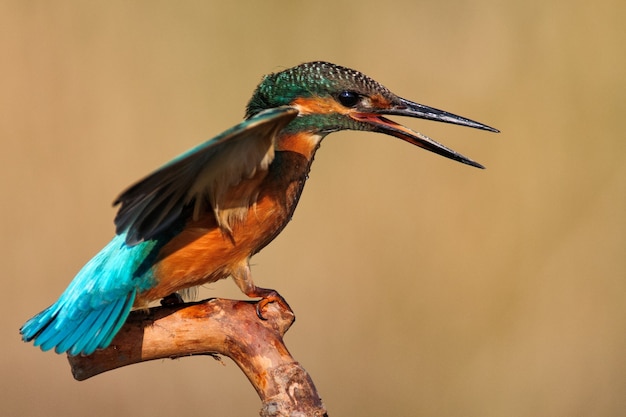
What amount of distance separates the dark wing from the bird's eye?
1.11 ft

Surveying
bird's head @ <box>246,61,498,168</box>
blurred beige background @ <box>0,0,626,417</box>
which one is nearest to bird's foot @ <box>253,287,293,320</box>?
bird's head @ <box>246,61,498,168</box>

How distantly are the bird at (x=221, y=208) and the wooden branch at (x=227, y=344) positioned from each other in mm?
48

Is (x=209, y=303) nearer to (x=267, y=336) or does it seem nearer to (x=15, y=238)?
(x=267, y=336)

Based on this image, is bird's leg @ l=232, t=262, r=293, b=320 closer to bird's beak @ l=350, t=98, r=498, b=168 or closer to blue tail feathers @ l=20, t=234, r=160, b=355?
blue tail feathers @ l=20, t=234, r=160, b=355

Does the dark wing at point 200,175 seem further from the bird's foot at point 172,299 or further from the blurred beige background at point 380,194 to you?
the blurred beige background at point 380,194

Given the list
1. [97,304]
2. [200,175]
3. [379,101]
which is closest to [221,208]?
[200,175]

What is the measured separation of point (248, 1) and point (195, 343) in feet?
5.65

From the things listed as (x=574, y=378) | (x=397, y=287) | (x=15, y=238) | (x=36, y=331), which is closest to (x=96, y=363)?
(x=36, y=331)

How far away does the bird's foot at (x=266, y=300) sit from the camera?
189 cm

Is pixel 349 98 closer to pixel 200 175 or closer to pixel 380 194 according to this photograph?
pixel 200 175

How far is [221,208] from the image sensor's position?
1926 mm

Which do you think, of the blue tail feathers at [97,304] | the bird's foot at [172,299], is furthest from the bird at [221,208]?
the bird's foot at [172,299]

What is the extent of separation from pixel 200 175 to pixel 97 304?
35 centimetres

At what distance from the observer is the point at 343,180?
330cm
